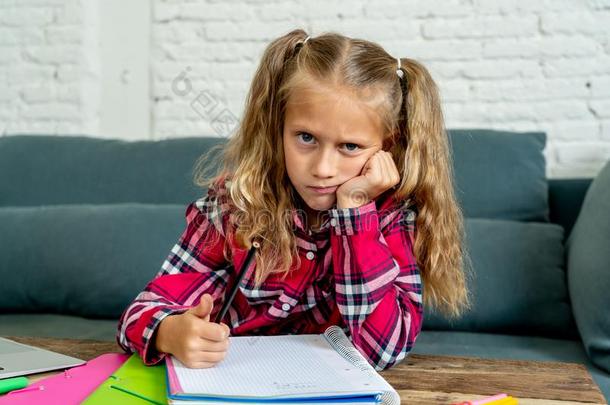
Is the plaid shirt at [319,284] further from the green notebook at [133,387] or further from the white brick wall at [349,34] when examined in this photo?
the white brick wall at [349,34]

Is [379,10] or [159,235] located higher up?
[379,10]

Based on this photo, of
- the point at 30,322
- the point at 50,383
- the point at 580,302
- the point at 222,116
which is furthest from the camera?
the point at 222,116

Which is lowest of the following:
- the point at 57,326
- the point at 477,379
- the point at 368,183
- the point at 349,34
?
the point at 57,326

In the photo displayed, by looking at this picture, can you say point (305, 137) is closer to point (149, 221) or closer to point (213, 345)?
point (213, 345)

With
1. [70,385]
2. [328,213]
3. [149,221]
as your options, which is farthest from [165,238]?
[70,385]

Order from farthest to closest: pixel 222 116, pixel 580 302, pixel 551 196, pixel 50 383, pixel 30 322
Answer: pixel 222 116
pixel 551 196
pixel 30 322
pixel 580 302
pixel 50 383

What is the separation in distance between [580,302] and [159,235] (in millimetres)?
973

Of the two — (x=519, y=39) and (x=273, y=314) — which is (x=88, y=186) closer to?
(x=273, y=314)

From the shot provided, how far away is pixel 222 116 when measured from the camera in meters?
2.39

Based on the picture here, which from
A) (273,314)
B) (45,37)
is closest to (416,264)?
(273,314)

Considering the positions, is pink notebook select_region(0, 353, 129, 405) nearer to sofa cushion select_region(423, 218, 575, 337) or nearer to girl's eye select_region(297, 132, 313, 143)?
girl's eye select_region(297, 132, 313, 143)

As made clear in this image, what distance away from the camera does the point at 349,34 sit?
2.24 metres

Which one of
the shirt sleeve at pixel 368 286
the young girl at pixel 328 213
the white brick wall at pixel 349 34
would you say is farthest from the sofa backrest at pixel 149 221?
the shirt sleeve at pixel 368 286

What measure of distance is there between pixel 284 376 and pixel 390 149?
1.57ft
